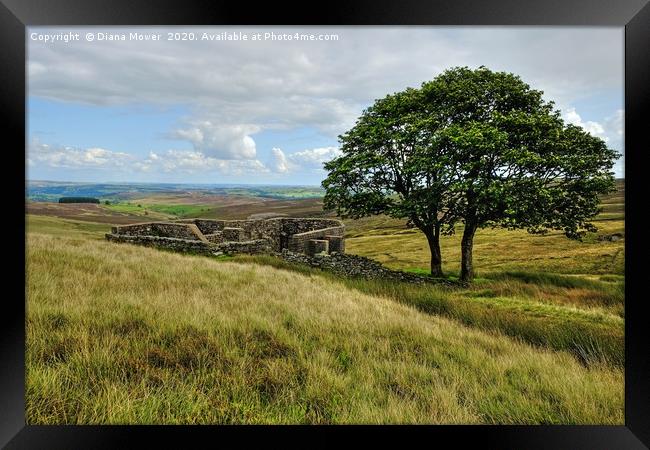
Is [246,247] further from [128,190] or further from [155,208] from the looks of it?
[128,190]

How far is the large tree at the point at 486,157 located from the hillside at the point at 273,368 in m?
3.58

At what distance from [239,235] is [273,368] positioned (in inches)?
503

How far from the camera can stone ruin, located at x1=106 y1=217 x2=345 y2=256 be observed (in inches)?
501

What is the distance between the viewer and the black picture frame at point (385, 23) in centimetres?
344

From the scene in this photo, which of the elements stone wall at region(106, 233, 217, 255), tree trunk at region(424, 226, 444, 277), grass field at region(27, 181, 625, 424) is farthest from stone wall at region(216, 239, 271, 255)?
tree trunk at region(424, 226, 444, 277)

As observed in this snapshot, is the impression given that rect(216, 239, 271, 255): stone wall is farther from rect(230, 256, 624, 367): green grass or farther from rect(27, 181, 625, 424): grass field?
rect(230, 256, 624, 367): green grass

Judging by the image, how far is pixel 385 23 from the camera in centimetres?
363

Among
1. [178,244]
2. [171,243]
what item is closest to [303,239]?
[178,244]

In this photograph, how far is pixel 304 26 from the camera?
379cm

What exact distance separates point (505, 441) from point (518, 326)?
2356 millimetres

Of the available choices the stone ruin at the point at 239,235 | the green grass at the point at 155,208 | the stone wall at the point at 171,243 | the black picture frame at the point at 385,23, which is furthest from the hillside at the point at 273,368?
the stone ruin at the point at 239,235

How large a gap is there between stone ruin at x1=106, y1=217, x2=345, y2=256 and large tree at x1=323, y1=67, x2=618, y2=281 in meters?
6.06
